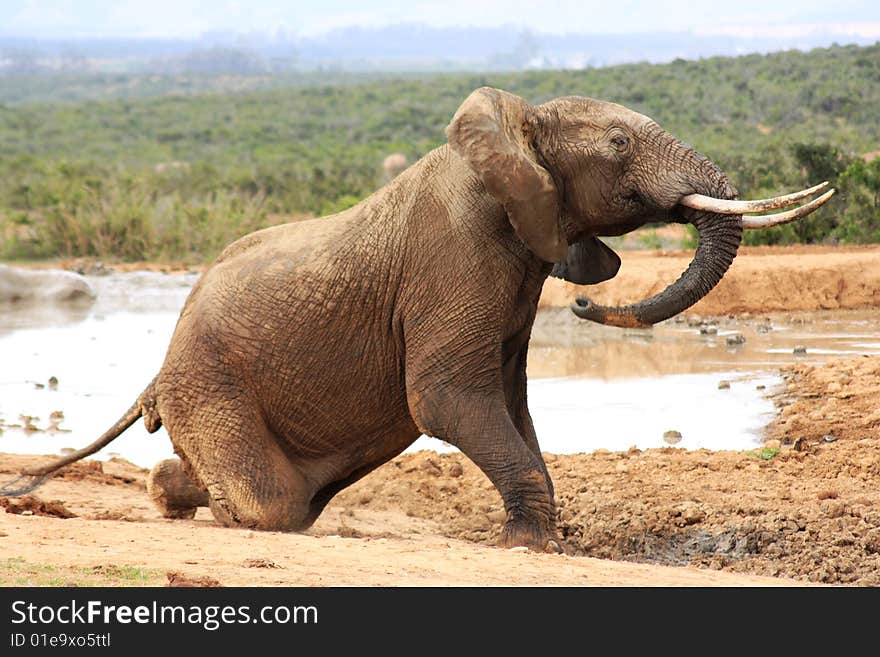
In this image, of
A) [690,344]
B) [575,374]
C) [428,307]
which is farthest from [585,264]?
[690,344]

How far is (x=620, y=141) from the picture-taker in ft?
23.1

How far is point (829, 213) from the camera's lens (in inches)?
843

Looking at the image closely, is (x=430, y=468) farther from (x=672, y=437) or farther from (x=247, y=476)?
(x=247, y=476)

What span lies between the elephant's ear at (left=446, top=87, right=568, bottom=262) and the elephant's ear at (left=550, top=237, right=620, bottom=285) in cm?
69

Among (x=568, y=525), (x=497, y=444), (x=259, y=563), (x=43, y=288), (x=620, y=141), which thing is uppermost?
(x=620, y=141)

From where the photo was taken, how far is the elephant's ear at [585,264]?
7.65 meters

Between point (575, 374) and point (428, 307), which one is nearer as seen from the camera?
point (428, 307)

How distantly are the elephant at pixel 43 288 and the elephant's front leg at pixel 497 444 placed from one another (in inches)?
554

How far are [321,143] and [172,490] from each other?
169 feet

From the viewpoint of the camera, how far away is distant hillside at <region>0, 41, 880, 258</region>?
2572cm

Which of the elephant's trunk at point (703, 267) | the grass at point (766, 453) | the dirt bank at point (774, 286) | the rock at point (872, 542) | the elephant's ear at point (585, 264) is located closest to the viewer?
the elephant's trunk at point (703, 267)

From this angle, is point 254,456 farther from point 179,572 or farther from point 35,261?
point 35,261

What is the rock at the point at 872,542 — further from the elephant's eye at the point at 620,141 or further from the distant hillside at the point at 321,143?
the distant hillside at the point at 321,143

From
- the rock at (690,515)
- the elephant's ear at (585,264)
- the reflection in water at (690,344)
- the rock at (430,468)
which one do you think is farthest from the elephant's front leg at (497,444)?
the reflection in water at (690,344)
